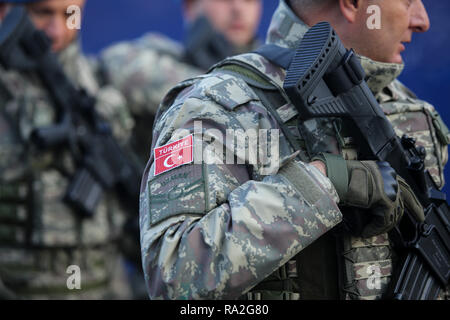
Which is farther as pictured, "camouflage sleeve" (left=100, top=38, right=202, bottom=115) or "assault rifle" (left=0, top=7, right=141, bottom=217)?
"camouflage sleeve" (left=100, top=38, right=202, bottom=115)

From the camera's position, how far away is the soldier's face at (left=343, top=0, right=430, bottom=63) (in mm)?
1826

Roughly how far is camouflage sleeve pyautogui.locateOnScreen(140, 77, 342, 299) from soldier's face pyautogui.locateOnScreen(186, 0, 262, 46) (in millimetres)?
4746

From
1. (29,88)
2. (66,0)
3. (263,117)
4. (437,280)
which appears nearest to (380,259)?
(437,280)

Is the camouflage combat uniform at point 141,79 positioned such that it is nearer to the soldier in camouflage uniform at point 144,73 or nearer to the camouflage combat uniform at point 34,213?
the soldier in camouflage uniform at point 144,73

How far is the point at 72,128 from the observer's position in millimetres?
4242

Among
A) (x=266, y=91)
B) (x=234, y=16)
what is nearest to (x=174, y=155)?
(x=266, y=91)

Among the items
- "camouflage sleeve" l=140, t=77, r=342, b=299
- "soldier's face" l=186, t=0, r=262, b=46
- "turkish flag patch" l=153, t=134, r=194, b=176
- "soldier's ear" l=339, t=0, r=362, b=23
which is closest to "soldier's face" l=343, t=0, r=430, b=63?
"soldier's ear" l=339, t=0, r=362, b=23

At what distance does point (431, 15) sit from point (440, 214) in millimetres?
744

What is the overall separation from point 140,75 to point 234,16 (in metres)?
1.27

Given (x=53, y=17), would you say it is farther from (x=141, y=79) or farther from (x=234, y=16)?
(x=234, y=16)

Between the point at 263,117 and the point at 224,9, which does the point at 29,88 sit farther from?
the point at 263,117

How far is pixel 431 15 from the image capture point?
2.25 meters

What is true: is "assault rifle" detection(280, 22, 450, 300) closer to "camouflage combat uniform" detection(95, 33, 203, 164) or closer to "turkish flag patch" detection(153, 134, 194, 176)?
"turkish flag patch" detection(153, 134, 194, 176)

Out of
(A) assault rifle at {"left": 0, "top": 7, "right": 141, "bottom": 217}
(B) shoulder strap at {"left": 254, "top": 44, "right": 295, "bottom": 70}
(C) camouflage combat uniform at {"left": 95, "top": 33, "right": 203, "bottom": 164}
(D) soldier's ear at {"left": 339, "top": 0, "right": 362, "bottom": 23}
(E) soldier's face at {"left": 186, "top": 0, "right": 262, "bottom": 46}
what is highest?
(E) soldier's face at {"left": 186, "top": 0, "right": 262, "bottom": 46}
